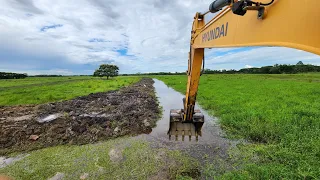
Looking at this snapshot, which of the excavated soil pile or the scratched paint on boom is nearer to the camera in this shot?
the scratched paint on boom

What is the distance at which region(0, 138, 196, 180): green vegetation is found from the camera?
4.16m

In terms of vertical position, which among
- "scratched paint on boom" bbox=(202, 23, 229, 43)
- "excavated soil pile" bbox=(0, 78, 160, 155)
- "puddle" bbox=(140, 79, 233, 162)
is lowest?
"puddle" bbox=(140, 79, 233, 162)

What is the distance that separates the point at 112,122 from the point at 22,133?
2.83 metres

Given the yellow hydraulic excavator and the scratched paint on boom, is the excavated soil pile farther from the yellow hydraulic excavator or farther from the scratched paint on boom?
the yellow hydraulic excavator

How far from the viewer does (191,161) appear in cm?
467

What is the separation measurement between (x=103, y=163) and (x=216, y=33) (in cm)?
368

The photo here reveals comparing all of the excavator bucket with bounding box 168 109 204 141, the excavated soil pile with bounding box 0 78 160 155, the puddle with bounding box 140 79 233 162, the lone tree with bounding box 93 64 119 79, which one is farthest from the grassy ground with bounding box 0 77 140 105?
the lone tree with bounding box 93 64 119 79

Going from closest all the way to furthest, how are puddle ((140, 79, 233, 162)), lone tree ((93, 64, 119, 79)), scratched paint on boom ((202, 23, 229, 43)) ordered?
scratched paint on boom ((202, 23, 229, 43)), puddle ((140, 79, 233, 162)), lone tree ((93, 64, 119, 79))

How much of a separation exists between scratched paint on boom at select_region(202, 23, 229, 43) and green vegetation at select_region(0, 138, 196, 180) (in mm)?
2643

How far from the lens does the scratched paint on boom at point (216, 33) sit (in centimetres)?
263

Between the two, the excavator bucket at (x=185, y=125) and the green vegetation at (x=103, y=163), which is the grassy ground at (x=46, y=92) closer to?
the green vegetation at (x=103, y=163)

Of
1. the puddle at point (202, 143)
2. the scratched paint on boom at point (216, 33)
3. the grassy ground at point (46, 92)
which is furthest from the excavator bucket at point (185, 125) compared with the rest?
the grassy ground at point (46, 92)

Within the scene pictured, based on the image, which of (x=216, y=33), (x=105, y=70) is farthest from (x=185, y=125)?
(x=105, y=70)

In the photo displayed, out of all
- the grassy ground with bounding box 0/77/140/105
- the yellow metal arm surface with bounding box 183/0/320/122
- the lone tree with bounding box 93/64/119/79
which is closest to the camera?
the yellow metal arm surface with bounding box 183/0/320/122
